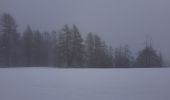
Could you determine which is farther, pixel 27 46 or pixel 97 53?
pixel 27 46

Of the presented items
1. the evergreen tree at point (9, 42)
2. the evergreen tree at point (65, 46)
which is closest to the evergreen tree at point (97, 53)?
the evergreen tree at point (65, 46)

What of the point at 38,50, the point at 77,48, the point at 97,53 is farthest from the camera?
the point at 38,50

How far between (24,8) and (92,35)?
106 centimetres

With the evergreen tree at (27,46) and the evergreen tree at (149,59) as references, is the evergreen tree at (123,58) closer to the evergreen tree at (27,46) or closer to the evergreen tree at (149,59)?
the evergreen tree at (149,59)

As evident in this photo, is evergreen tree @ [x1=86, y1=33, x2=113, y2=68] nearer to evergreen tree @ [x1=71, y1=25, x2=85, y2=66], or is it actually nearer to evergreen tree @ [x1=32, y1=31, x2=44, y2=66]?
evergreen tree @ [x1=71, y1=25, x2=85, y2=66]

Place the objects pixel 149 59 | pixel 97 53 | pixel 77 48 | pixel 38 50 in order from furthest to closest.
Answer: pixel 38 50 < pixel 77 48 < pixel 97 53 < pixel 149 59

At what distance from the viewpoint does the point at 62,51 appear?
3.38 meters

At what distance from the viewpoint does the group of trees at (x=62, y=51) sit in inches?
119

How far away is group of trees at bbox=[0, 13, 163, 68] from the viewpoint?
3031mm

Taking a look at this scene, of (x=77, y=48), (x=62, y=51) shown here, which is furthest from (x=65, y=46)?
(x=77, y=48)

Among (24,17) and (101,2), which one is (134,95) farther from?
(24,17)

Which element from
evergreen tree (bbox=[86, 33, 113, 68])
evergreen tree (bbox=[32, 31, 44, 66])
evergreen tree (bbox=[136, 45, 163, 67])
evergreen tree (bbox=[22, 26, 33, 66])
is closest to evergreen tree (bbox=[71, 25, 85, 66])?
evergreen tree (bbox=[86, 33, 113, 68])

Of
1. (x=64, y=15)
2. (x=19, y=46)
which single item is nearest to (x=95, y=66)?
(x=64, y=15)

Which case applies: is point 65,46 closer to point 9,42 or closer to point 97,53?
point 97,53
